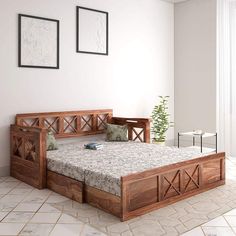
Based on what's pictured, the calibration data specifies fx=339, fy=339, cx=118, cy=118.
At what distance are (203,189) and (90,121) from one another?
7.53 feet

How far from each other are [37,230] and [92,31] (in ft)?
11.5

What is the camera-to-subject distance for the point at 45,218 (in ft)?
10.3

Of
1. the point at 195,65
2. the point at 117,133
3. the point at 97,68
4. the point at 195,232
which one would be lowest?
the point at 195,232

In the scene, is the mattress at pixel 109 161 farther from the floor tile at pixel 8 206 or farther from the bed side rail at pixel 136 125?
the floor tile at pixel 8 206

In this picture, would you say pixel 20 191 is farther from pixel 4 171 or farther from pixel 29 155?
pixel 4 171

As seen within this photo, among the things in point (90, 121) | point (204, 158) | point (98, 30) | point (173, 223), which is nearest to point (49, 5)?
point (98, 30)

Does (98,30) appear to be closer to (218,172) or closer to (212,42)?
(212,42)

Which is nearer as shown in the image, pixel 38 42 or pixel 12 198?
pixel 12 198

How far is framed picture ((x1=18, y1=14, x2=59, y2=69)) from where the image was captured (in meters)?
4.71

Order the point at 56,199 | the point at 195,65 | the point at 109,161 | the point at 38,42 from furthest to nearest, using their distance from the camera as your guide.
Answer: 1. the point at 195,65
2. the point at 38,42
3. the point at 109,161
4. the point at 56,199

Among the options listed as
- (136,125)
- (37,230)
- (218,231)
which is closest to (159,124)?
(136,125)

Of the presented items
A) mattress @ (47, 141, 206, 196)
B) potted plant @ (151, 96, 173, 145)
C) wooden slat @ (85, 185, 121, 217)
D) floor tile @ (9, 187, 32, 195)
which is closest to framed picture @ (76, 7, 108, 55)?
potted plant @ (151, 96, 173, 145)

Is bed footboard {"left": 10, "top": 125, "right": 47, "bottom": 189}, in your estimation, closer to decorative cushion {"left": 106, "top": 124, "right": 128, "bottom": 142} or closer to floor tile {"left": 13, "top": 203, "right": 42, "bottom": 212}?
floor tile {"left": 13, "top": 203, "right": 42, "bottom": 212}

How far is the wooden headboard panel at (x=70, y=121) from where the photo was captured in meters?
4.83
